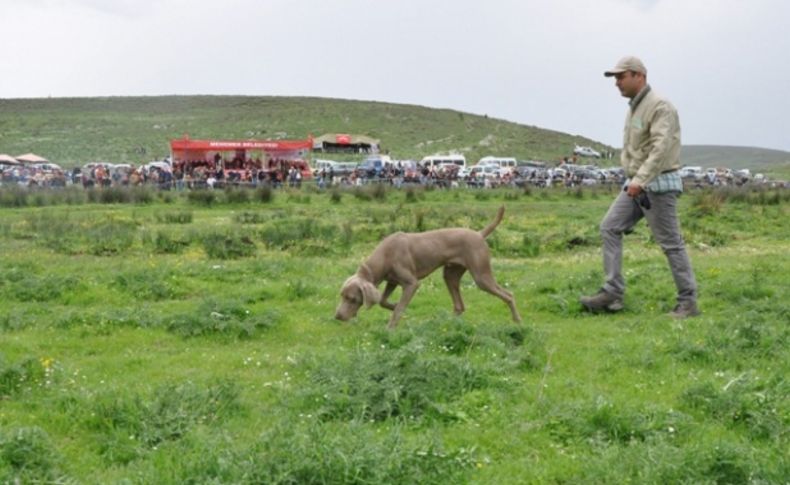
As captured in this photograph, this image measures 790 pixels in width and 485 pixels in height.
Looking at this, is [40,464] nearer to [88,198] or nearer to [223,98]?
[88,198]

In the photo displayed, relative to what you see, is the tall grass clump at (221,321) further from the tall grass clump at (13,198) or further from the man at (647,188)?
the tall grass clump at (13,198)

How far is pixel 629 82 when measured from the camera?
30.8ft

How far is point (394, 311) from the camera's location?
29.2 feet

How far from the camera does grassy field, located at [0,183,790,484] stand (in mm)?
4586

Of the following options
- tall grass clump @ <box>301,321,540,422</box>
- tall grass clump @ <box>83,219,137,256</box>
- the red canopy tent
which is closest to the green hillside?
the red canopy tent

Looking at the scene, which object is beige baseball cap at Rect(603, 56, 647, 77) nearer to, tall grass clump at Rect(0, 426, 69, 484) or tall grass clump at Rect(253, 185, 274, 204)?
tall grass clump at Rect(0, 426, 69, 484)

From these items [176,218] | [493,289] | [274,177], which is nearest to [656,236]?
[493,289]

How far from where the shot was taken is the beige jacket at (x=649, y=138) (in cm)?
901

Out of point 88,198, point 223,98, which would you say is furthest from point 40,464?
point 223,98

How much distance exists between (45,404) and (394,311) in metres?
3.80

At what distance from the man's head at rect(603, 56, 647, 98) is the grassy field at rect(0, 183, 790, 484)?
2418 millimetres

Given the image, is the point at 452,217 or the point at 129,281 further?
the point at 452,217

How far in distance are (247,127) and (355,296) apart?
84497 millimetres

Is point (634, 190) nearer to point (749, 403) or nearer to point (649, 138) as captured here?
point (649, 138)
